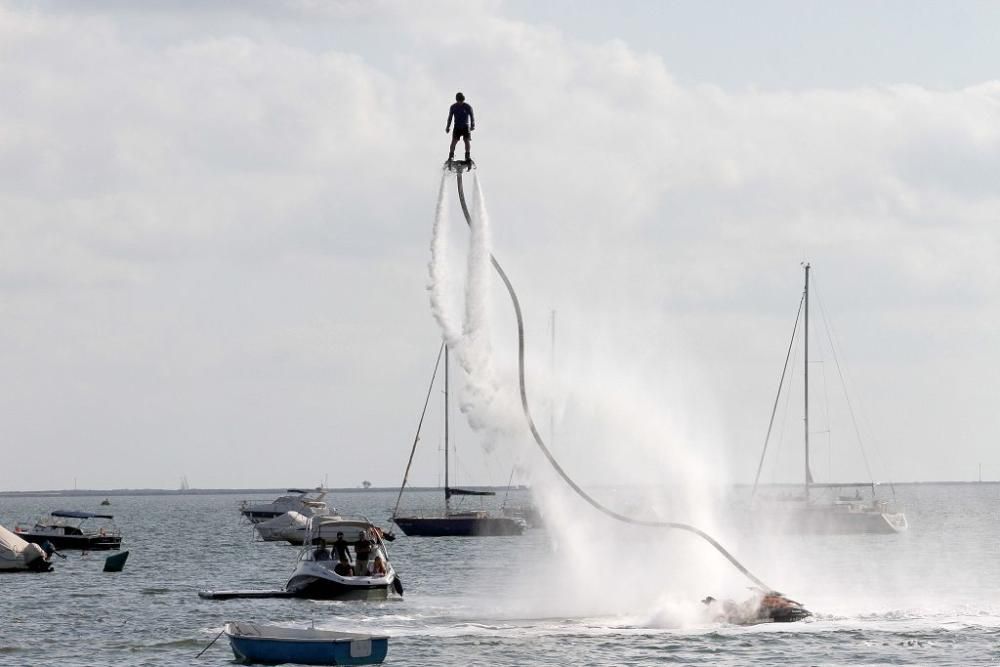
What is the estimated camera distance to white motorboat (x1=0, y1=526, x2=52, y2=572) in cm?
10181

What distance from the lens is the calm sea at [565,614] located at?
190ft

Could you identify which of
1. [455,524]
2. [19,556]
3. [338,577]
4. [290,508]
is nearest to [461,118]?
[338,577]

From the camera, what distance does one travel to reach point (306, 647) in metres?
54.1

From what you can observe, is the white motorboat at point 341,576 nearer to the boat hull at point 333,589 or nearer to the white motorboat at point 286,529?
the boat hull at point 333,589

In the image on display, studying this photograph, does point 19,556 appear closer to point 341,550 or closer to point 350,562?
point 341,550

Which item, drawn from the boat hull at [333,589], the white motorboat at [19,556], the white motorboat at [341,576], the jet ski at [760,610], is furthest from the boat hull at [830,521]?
the jet ski at [760,610]

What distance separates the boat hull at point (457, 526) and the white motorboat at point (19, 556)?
48567 millimetres

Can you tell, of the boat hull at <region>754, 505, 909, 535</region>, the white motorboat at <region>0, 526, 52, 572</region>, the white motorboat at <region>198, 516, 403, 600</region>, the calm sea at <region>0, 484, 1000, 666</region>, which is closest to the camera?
the calm sea at <region>0, 484, 1000, 666</region>

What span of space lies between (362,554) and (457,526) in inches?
2833

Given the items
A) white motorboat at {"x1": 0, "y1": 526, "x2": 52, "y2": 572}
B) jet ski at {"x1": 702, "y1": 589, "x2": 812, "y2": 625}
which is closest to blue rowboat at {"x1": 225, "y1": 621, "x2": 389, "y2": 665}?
jet ski at {"x1": 702, "y1": 589, "x2": 812, "y2": 625}

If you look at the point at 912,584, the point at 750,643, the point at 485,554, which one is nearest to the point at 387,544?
the point at 485,554

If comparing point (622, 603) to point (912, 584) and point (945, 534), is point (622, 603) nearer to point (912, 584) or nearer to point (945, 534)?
point (912, 584)

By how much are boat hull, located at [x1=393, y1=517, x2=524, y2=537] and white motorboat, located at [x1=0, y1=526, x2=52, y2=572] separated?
48567 millimetres

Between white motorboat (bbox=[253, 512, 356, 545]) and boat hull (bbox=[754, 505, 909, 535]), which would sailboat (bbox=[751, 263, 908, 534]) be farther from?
white motorboat (bbox=[253, 512, 356, 545])
